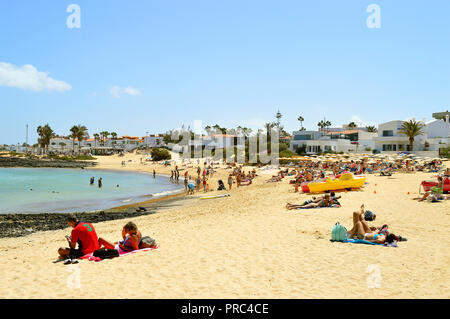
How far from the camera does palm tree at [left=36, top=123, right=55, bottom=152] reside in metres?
106

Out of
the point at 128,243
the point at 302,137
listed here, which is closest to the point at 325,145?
the point at 302,137

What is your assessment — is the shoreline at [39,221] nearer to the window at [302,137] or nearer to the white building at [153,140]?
the window at [302,137]

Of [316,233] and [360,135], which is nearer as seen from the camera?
[316,233]

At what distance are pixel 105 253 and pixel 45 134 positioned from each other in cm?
11325

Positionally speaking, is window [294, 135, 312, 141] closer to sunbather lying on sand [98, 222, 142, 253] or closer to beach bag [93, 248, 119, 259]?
sunbather lying on sand [98, 222, 142, 253]

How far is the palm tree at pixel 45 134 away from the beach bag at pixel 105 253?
112 metres

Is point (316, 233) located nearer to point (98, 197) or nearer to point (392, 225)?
point (392, 225)

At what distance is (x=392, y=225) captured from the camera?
9.89 meters

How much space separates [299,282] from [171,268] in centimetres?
237

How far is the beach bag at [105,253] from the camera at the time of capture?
703cm

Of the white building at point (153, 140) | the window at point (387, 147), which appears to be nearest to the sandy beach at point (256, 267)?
the window at point (387, 147)

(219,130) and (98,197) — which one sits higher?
(219,130)
